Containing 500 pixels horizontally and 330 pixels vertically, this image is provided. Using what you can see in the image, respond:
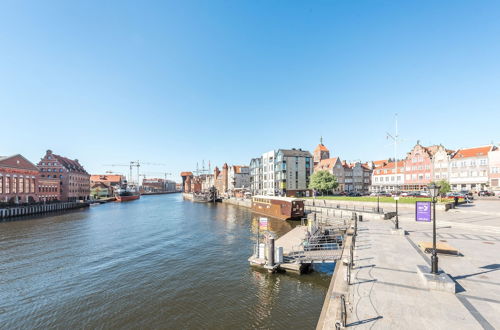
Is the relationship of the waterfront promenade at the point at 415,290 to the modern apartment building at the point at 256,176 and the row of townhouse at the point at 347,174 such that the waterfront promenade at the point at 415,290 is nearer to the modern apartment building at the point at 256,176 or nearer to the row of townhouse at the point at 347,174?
the row of townhouse at the point at 347,174

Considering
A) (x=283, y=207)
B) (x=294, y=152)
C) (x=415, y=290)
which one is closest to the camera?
(x=415, y=290)

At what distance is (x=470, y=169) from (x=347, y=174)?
3544 centimetres

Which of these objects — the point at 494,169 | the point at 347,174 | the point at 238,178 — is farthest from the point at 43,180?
the point at 494,169

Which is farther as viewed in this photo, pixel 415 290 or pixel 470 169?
pixel 470 169

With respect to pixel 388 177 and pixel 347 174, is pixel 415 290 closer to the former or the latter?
pixel 347 174

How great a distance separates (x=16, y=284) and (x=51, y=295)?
16.0 ft

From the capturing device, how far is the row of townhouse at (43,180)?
6499 cm

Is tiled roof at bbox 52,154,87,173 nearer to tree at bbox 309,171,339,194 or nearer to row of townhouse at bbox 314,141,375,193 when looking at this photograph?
tree at bbox 309,171,339,194

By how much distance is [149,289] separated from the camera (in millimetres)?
17344

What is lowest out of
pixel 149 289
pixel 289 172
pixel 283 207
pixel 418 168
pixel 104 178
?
pixel 149 289

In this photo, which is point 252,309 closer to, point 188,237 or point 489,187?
point 188,237

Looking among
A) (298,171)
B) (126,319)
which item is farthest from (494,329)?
(298,171)

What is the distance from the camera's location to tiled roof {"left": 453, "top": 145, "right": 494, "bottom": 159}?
61.9 m

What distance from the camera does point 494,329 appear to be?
7461 mm
